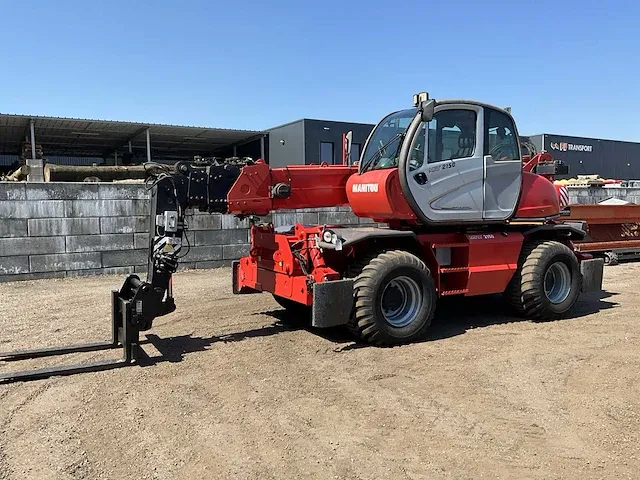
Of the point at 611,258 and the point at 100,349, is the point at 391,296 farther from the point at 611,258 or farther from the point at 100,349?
the point at 611,258

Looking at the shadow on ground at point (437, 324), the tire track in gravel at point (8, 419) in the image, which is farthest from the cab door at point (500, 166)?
the tire track in gravel at point (8, 419)

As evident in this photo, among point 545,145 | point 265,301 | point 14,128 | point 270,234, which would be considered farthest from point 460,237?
point 545,145

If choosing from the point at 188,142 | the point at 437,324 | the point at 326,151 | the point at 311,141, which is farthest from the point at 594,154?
the point at 437,324

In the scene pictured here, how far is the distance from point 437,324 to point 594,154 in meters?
34.1

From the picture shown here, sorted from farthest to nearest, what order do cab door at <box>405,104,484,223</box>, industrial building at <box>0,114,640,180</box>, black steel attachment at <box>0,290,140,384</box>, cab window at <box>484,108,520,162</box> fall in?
industrial building at <box>0,114,640,180</box> → cab window at <box>484,108,520,162</box> → cab door at <box>405,104,484,223</box> → black steel attachment at <box>0,290,140,384</box>

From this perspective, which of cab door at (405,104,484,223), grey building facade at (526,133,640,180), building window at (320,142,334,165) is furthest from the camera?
grey building facade at (526,133,640,180)

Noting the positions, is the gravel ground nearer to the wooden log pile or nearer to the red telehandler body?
the red telehandler body

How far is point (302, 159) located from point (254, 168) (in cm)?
2022

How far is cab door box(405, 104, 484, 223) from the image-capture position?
6.64 meters

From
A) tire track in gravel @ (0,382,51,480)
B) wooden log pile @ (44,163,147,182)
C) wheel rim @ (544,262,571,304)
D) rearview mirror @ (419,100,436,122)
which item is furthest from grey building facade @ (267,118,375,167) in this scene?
tire track in gravel @ (0,382,51,480)

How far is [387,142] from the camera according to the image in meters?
6.99

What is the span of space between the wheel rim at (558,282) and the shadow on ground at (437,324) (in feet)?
1.07

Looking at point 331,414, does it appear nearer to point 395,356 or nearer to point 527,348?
point 395,356

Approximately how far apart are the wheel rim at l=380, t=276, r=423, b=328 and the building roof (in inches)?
809
